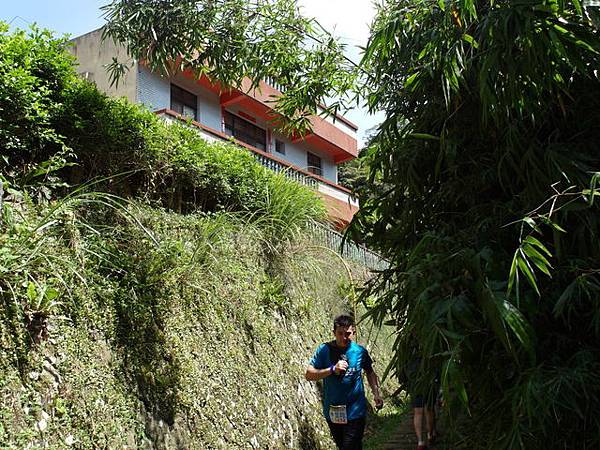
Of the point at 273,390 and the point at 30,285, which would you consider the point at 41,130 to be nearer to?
the point at 30,285

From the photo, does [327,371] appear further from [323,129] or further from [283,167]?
[323,129]

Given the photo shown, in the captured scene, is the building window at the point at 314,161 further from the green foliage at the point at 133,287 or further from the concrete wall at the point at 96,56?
the green foliage at the point at 133,287

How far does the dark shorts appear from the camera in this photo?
16.3ft

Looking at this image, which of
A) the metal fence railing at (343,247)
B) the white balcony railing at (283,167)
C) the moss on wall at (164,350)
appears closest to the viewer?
the moss on wall at (164,350)

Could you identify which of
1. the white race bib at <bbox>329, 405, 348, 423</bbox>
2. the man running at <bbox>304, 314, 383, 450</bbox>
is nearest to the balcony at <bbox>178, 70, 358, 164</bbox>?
the man running at <bbox>304, 314, 383, 450</bbox>

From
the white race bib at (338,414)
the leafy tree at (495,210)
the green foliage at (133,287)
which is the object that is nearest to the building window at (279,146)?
the green foliage at (133,287)

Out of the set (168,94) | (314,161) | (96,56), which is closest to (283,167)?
(168,94)

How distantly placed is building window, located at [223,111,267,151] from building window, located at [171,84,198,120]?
1411 millimetres

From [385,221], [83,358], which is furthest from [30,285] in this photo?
[385,221]

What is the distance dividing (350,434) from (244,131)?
12510mm

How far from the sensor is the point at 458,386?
110 inches

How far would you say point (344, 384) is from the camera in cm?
511

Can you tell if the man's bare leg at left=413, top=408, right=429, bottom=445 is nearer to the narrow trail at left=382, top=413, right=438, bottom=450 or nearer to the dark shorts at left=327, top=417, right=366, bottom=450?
the narrow trail at left=382, top=413, right=438, bottom=450

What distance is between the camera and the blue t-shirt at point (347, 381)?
200 inches
